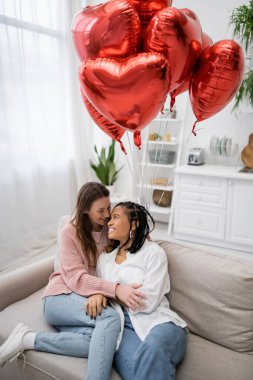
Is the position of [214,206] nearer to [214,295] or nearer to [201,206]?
[201,206]

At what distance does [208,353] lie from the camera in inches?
49.5

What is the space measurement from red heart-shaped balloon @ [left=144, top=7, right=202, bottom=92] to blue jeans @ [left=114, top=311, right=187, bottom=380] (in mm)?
927

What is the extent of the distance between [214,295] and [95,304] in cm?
48

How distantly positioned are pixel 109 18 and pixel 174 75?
0.30 meters

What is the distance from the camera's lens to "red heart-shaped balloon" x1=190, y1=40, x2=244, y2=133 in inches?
Answer: 48.2

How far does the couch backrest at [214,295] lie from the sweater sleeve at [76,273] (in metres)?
0.30

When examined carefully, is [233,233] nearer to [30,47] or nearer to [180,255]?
[180,255]

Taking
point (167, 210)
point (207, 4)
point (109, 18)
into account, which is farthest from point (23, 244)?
point (207, 4)

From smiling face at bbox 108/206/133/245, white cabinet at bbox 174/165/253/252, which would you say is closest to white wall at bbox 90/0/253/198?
white cabinet at bbox 174/165/253/252

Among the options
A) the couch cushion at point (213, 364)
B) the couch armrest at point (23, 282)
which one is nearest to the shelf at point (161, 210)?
the couch armrest at point (23, 282)

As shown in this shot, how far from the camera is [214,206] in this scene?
3199 millimetres

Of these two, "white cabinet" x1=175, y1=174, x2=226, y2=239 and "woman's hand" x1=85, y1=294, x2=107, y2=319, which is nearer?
"woman's hand" x1=85, y1=294, x2=107, y2=319

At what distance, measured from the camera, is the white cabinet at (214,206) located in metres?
3.06

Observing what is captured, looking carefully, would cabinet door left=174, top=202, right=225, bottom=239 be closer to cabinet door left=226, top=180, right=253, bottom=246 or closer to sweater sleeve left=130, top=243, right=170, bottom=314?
cabinet door left=226, top=180, right=253, bottom=246
